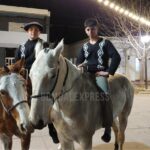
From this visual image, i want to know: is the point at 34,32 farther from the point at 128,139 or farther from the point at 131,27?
the point at 131,27

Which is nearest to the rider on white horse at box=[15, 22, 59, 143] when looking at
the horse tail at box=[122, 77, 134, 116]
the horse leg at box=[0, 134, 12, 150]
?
the horse leg at box=[0, 134, 12, 150]

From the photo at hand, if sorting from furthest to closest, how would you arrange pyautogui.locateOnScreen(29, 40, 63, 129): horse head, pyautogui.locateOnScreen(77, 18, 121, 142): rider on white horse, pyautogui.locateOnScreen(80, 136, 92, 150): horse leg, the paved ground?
the paved ground
pyautogui.locateOnScreen(77, 18, 121, 142): rider on white horse
pyautogui.locateOnScreen(80, 136, 92, 150): horse leg
pyautogui.locateOnScreen(29, 40, 63, 129): horse head

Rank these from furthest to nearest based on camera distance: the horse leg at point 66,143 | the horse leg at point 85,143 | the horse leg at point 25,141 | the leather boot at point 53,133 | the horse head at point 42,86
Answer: the leather boot at point 53,133 < the horse leg at point 25,141 < the horse leg at point 66,143 < the horse leg at point 85,143 < the horse head at point 42,86

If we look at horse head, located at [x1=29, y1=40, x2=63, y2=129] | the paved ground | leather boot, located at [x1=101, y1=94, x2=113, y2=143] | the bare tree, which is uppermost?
the bare tree

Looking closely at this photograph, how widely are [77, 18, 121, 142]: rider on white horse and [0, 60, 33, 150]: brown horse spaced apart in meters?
0.99

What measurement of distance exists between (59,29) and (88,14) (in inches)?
385

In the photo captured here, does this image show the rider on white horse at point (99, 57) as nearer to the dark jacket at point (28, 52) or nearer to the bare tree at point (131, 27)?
the dark jacket at point (28, 52)

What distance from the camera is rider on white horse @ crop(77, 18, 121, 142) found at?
169 inches

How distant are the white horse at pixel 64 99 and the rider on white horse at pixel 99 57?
18 centimetres

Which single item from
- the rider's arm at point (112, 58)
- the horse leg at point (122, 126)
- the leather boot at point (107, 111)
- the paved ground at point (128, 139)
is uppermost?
the rider's arm at point (112, 58)

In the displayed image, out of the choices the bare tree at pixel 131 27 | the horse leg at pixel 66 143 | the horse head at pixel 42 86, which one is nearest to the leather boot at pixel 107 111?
the horse leg at pixel 66 143

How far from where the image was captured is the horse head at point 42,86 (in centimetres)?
320

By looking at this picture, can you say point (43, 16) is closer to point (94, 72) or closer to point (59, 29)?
point (59, 29)

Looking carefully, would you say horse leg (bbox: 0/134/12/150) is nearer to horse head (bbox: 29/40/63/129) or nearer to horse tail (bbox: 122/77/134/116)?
horse head (bbox: 29/40/63/129)
